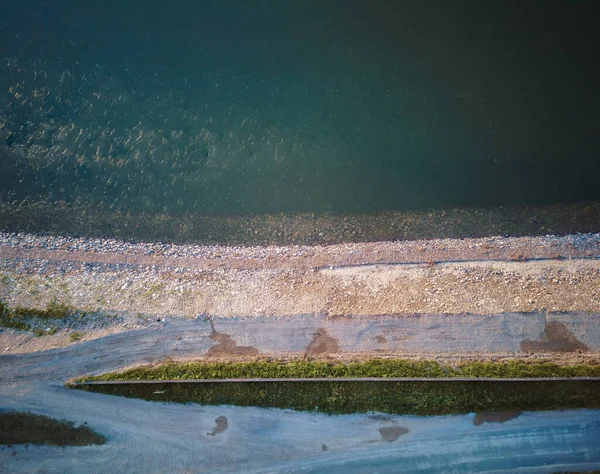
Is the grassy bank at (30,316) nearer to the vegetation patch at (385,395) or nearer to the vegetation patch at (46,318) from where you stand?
the vegetation patch at (46,318)

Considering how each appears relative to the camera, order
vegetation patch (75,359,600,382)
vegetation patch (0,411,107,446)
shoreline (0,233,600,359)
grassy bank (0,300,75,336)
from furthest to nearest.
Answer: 1. grassy bank (0,300,75,336)
2. shoreline (0,233,600,359)
3. vegetation patch (75,359,600,382)
4. vegetation patch (0,411,107,446)

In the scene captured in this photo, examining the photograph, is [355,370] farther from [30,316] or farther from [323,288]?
[30,316]

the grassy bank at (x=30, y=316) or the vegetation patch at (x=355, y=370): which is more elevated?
the grassy bank at (x=30, y=316)

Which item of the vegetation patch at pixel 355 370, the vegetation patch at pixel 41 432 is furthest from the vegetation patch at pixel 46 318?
the vegetation patch at pixel 41 432

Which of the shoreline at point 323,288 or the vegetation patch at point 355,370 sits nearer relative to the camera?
the vegetation patch at point 355,370

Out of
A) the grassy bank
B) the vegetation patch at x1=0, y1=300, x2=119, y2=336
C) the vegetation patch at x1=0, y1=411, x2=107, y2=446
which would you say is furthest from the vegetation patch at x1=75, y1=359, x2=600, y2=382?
the grassy bank

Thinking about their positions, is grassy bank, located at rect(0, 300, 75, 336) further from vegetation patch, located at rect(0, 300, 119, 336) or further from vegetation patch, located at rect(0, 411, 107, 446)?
vegetation patch, located at rect(0, 411, 107, 446)
